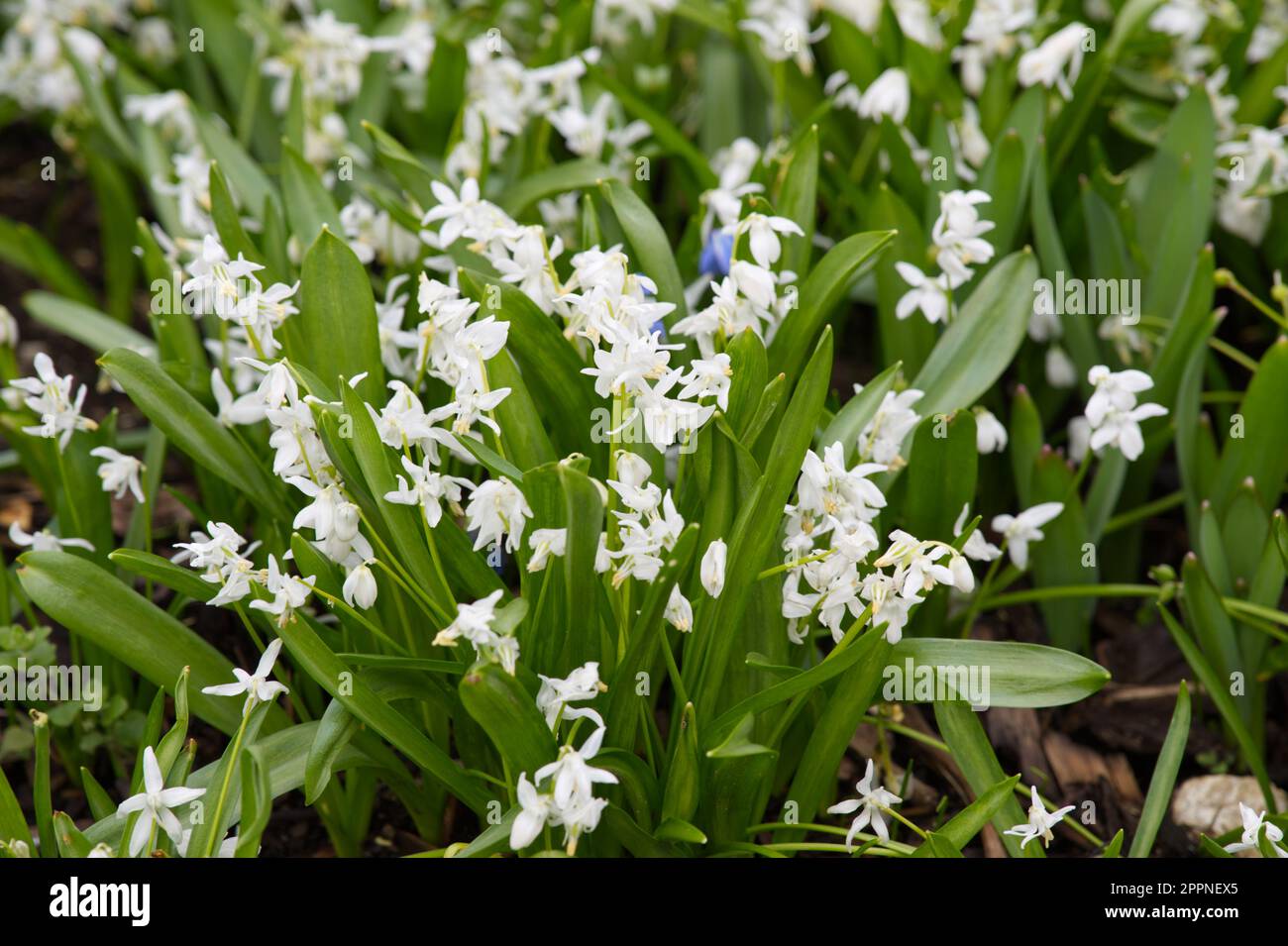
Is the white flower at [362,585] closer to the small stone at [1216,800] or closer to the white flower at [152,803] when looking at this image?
the white flower at [152,803]

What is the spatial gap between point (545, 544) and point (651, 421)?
23 cm

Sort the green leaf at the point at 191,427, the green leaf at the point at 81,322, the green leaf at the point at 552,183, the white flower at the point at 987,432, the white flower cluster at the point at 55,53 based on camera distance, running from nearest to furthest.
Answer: the green leaf at the point at 191,427 → the white flower at the point at 987,432 → the green leaf at the point at 552,183 → the green leaf at the point at 81,322 → the white flower cluster at the point at 55,53

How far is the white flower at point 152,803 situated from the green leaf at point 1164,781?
1428mm

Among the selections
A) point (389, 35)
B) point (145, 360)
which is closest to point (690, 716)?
point (145, 360)

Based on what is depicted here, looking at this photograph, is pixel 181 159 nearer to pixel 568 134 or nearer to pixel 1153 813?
pixel 568 134

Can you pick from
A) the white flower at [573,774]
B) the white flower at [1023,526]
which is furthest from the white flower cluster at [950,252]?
the white flower at [573,774]

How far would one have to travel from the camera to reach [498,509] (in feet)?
6.08

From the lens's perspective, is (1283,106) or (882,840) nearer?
(882,840)

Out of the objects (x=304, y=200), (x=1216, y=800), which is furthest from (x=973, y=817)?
(x=304, y=200)

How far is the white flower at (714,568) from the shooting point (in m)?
1.78

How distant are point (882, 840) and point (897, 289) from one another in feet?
4.24

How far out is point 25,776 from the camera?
252 cm

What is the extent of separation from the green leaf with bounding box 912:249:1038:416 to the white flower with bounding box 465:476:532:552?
36.7 inches

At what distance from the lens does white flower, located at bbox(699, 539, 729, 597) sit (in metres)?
1.78
